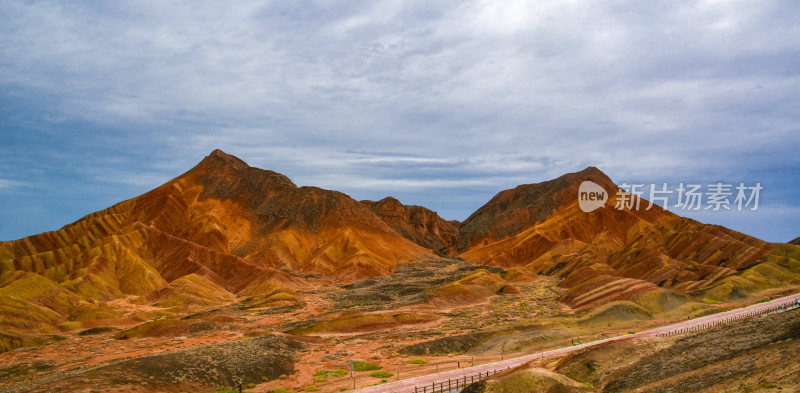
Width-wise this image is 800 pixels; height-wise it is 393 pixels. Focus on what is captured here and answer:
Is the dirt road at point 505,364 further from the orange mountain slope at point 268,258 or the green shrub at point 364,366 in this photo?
the orange mountain slope at point 268,258

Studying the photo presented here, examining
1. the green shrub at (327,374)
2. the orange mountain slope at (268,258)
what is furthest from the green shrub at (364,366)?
the orange mountain slope at (268,258)

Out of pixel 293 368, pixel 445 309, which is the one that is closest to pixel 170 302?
pixel 445 309

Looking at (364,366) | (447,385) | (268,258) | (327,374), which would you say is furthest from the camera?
(268,258)

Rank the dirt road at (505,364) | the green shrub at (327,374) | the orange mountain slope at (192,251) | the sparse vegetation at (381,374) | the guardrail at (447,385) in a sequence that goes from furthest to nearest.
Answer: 1. the orange mountain slope at (192,251)
2. the green shrub at (327,374)
3. the sparse vegetation at (381,374)
4. the dirt road at (505,364)
5. the guardrail at (447,385)

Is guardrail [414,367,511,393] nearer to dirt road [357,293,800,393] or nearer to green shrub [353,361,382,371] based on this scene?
dirt road [357,293,800,393]

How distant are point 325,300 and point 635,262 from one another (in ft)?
228

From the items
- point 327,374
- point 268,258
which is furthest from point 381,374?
point 268,258

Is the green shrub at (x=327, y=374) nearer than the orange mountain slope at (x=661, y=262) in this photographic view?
Yes

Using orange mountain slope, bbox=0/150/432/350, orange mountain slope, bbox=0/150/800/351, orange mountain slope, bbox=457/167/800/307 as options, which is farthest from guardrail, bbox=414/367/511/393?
orange mountain slope, bbox=0/150/432/350

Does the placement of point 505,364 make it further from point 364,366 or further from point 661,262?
point 661,262

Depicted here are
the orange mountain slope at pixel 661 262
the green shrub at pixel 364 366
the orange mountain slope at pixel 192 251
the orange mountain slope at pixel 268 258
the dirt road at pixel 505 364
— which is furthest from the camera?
the orange mountain slope at pixel 192 251

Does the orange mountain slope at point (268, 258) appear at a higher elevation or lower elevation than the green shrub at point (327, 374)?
higher

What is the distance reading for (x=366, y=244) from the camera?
17425cm

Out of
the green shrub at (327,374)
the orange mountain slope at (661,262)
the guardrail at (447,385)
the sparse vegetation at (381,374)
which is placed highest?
the orange mountain slope at (661,262)
